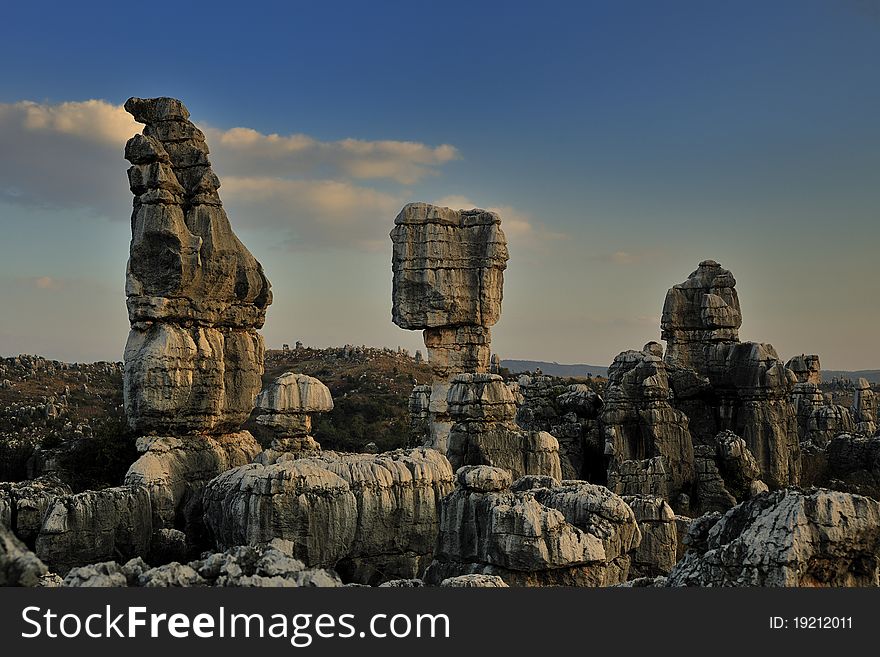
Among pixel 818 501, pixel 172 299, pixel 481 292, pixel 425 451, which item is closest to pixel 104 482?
pixel 172 299

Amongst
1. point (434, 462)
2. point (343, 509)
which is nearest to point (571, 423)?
point (434, 462)

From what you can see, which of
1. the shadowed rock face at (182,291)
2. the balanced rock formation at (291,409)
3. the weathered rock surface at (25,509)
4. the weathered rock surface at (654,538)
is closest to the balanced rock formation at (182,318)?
the shadowed rock face at (182,291)

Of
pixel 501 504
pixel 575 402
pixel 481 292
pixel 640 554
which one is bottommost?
pixel 640 554

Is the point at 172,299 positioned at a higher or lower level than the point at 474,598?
higher

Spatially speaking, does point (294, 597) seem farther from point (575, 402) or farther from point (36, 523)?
point (575, 402)

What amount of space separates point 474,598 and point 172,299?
39.9 feet

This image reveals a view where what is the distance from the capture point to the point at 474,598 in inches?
246

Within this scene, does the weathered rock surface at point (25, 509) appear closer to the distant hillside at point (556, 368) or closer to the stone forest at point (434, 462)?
the stone forest at point (434, 462)

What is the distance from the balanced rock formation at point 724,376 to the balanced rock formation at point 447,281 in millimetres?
6282

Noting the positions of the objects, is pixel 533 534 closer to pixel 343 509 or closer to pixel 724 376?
pixel 343 509

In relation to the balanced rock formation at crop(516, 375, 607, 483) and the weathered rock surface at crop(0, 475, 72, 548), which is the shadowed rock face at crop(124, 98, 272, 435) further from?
the balanced rock formation at crop(516, 375, 607, 483)

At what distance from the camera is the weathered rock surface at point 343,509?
12.4 m

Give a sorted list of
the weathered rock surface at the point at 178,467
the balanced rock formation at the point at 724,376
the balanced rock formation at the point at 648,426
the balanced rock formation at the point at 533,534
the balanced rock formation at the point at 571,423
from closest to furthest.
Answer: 1. the balanced rock formation at the point at 533,534
2. the weathered rock surface at the point at 178,467
3. the balanced rock formation at the point at 648,426
4. the balanced rock formation at the point at 571,423
5. the balanced rock formation at the point at 724,376

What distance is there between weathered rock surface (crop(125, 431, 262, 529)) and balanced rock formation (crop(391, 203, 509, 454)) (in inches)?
251
